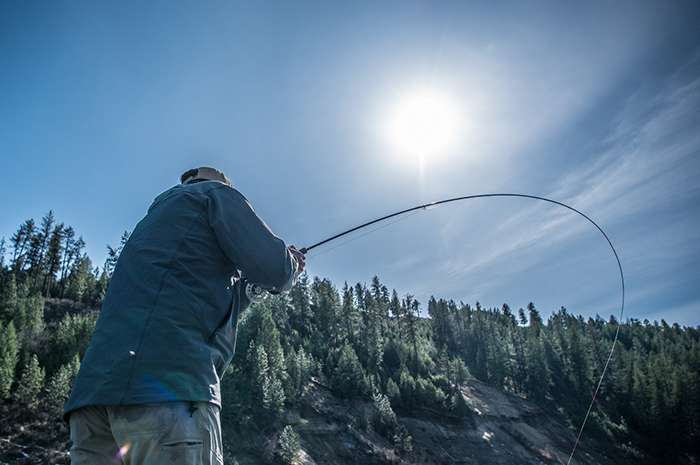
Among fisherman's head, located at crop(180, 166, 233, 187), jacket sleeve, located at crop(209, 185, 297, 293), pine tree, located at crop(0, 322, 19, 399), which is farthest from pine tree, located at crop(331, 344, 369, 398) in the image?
jacket sleeve, located at crop(209, 185, 297, 293)

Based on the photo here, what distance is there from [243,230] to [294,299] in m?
67.7

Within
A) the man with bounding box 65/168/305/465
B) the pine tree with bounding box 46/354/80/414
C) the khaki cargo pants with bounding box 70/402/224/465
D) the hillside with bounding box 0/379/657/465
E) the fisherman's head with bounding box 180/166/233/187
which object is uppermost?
the fisherman's head with bounding box 180/166/233/187

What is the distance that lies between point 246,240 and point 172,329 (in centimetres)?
61

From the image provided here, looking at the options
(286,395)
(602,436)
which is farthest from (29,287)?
(602,436)

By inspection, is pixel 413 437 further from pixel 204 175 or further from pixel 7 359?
pixel 204 175

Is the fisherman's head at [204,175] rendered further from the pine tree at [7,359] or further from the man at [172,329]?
the pine tree at [7,359]

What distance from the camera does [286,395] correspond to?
37.2m

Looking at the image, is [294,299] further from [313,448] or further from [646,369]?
[646,369]

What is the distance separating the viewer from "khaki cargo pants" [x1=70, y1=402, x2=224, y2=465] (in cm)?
145

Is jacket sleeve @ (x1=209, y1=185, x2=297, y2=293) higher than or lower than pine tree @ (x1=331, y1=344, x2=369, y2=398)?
higher

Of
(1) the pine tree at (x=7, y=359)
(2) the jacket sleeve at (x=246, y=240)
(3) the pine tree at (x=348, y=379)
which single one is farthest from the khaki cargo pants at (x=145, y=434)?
(3) the pine tree at (x=348, y=379)

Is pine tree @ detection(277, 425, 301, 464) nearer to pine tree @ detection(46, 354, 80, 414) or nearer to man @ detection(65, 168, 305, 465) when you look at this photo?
pine tree @ detection(46, 354, 80, 414)

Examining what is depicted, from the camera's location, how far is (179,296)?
1.74 m

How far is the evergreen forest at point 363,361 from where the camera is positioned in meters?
33.2
